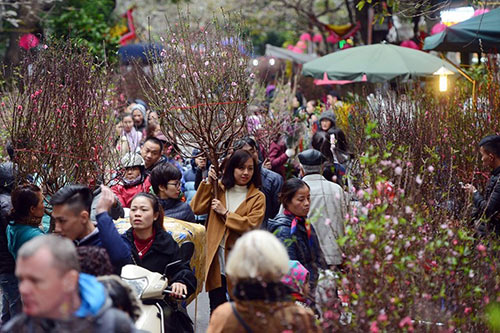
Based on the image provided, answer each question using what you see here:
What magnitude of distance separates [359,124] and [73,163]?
180 inches

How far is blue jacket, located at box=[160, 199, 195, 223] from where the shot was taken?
7520 millimetres

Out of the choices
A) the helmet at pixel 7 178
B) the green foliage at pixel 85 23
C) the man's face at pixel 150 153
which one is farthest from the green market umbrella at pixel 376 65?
the helmet at pixel 7 178

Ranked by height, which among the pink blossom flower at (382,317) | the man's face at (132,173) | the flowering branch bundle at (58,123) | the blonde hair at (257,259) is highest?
the flowering branch bundle at (58,123)

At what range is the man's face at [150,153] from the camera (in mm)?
9172

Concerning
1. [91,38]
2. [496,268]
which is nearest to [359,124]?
[496,268]

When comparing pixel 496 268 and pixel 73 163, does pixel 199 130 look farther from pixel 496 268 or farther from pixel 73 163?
pixel 496 268

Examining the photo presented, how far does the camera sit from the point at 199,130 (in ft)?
25.5

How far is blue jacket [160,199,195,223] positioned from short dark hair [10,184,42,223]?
1690mm

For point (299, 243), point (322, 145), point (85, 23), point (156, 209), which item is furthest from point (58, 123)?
point (85, 23)

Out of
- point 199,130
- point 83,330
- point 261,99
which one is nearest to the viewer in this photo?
point 83,330

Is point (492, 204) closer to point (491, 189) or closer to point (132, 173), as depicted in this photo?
point (491, 189)

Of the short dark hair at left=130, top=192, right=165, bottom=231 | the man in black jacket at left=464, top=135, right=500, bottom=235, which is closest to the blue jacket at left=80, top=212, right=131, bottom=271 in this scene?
the short dark hair at left=130, top=192, right=165, bottom=231

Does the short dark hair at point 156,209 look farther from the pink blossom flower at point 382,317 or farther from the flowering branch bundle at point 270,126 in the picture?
the flowering branch bundle at point 270,126

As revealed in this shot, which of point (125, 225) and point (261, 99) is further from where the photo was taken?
point (261, 99)
